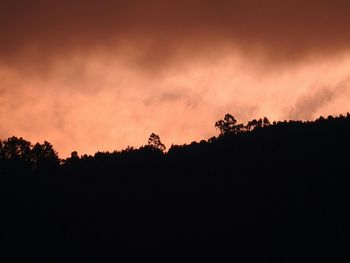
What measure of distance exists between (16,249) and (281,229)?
120 ft

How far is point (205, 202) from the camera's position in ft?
214

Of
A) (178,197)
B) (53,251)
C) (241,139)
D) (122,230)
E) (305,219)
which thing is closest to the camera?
(305,219)

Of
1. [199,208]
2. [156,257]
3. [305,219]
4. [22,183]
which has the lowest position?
[156,257]

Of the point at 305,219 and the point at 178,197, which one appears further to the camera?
the point at 178,197

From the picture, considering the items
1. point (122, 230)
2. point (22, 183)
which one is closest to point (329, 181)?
point (122, 230)

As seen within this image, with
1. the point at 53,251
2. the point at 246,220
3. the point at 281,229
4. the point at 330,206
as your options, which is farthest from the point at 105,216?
the point at 330,206

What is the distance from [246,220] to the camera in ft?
191

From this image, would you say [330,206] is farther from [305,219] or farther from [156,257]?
[156,257]

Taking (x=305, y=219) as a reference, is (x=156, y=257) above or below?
below

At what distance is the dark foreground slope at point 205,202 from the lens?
53.8 m

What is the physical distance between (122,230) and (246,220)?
18.6m

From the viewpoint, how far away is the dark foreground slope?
177 feet

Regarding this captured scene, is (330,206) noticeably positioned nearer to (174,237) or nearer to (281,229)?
(281,229)

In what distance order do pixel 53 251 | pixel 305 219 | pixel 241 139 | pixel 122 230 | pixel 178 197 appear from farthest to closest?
1. pixel 241 139
2. pixel 178 197
3. pixel 122 230
4. pixel 53 251
5. pixel 305 219
